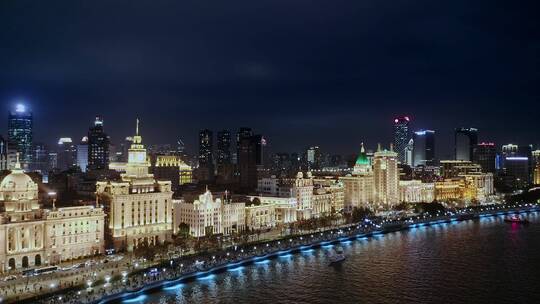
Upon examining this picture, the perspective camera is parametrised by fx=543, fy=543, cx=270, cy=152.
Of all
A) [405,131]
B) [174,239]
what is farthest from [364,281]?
[405,131]

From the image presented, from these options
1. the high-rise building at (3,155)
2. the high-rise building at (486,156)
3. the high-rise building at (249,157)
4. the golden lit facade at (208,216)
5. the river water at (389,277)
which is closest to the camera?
the river water at (389,277)

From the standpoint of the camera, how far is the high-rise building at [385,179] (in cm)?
7319

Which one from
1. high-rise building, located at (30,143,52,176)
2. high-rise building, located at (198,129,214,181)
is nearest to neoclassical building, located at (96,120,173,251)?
high-rise building, located at (30,143,52,176)

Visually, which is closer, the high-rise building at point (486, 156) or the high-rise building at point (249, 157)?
the high-rise building at point (249, 157)

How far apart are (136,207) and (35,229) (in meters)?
8.26

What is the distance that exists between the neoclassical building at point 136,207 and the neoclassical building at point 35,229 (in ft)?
7.50

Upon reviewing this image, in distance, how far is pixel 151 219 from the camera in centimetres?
4125

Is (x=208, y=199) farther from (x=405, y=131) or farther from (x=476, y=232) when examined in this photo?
(x=405, y=131)

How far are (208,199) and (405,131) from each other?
128 meters

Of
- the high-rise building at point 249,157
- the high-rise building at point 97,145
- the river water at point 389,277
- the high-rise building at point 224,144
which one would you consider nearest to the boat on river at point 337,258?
the river water at point 389,277

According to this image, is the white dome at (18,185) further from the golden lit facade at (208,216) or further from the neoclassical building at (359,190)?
the neoclassical building at (359,190)

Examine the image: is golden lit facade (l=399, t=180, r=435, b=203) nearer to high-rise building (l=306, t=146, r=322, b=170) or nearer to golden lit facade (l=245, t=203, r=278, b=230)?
golden lit facade (l=245, t=203, r=278, b=230)

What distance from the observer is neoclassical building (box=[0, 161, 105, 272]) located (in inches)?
1256

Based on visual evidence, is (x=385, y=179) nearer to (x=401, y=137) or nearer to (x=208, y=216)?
(x=208, y=216)
